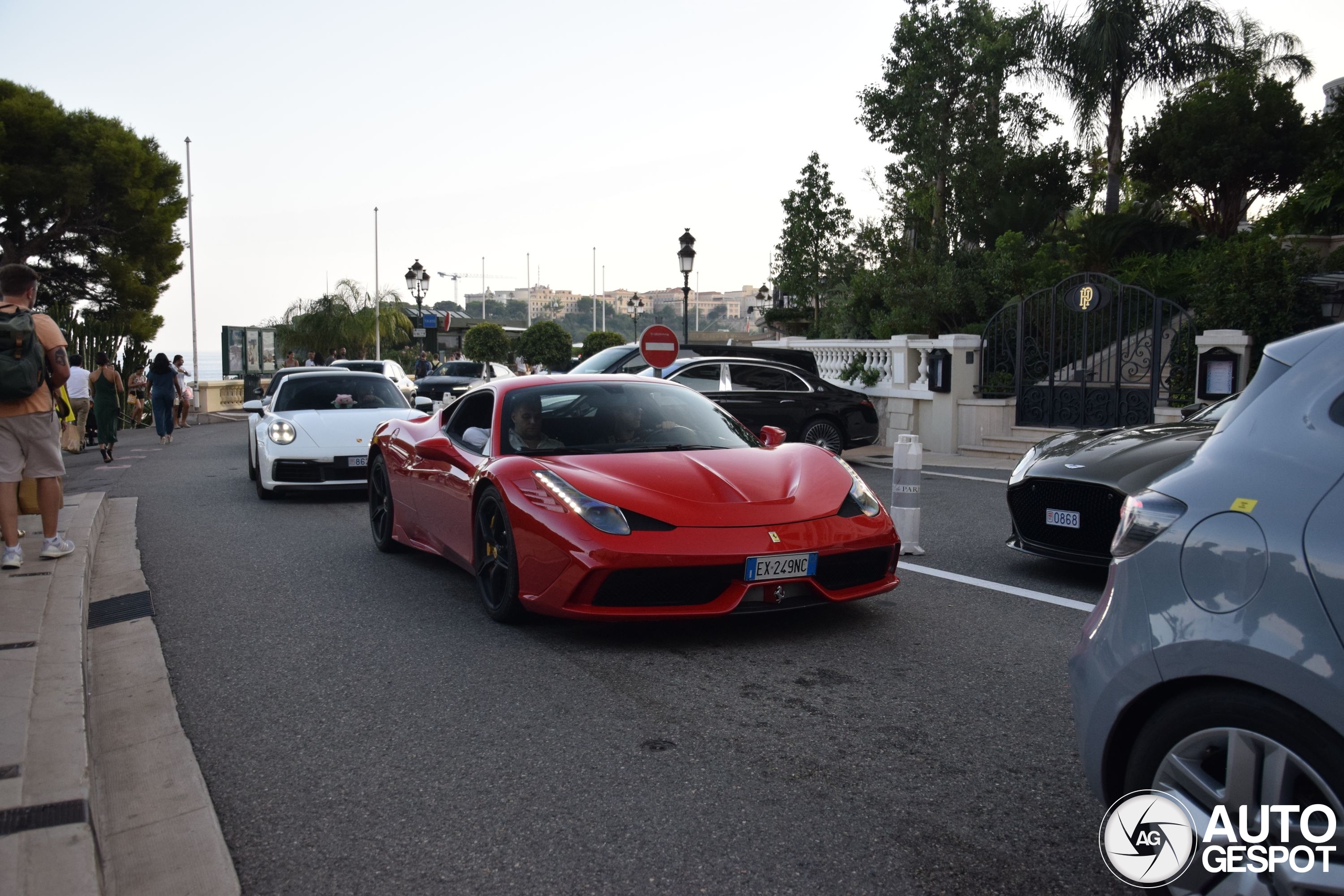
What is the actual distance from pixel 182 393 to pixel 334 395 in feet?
50.3

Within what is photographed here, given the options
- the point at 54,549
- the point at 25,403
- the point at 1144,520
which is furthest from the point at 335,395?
the point at 1144,520

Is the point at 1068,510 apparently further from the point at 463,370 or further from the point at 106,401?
the point at 463,370

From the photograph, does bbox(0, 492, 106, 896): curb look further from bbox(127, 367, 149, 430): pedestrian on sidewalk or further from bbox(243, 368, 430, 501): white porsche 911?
bbox(127, 367, 149, 430): pedestrian on sidewalk

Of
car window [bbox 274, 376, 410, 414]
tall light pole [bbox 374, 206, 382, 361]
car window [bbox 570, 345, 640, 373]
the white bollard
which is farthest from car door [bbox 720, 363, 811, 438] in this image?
tall light pole [bbox 374, 206, 382, 361]

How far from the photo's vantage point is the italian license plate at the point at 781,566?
5.41 metres

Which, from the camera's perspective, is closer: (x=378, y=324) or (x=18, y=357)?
(x=18, y=357)

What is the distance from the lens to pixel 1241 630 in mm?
2412

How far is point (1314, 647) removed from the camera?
7.47 feet

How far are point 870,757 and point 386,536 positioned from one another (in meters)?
5.39

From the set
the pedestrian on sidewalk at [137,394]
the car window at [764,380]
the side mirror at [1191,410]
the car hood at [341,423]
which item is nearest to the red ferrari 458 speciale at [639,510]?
the side mirror at [1191,410]

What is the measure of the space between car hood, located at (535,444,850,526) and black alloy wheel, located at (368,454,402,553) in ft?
8.88

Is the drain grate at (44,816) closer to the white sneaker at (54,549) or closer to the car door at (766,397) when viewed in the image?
the white sneaker at (54,549)

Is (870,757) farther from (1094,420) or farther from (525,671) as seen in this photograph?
(1094,420)

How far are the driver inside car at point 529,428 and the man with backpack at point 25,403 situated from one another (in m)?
2.89
